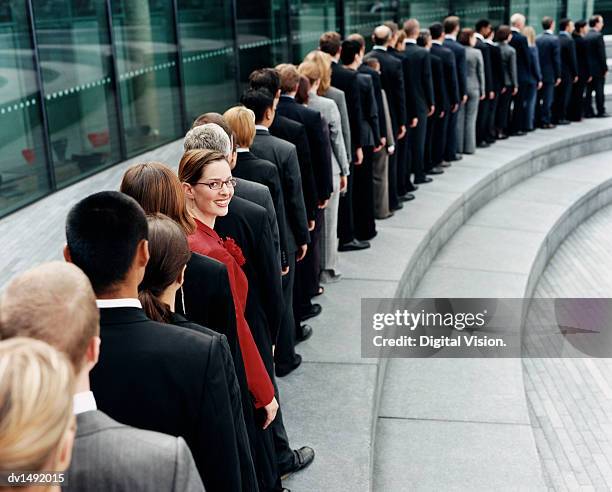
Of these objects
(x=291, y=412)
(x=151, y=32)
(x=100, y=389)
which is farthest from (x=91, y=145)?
(x=100, y=389)

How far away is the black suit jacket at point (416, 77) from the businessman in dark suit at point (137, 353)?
24.3 ft

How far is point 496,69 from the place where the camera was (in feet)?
38.9

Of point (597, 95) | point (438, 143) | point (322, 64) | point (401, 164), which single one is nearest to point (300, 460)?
point (322, 64)

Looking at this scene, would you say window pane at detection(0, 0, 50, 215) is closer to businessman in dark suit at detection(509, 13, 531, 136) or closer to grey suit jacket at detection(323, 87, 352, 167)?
grey suit jacket at detection(323, 87, 352, 167)

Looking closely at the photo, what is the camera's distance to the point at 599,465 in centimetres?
505

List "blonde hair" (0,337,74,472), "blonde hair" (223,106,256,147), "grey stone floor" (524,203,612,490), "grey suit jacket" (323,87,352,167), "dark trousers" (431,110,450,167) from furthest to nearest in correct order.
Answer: "dark trousers" (431,110,450,167) → "grey suit jacket" (323,87,352,167) → "grey stone floor" (524,203,612,490) → "blonde hair" (223,106,256,147) → "blonde hair" (0,337,74,472)

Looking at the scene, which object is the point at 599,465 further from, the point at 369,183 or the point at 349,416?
the point at 369,183

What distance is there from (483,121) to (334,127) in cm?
616

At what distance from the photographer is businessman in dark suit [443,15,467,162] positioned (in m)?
10.7

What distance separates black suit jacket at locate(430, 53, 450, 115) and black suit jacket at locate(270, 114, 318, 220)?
190 inches

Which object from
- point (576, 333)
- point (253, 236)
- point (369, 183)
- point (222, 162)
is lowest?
point (576, 333)

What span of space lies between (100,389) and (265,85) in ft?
10.8

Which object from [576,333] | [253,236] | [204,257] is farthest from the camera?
[576,333]

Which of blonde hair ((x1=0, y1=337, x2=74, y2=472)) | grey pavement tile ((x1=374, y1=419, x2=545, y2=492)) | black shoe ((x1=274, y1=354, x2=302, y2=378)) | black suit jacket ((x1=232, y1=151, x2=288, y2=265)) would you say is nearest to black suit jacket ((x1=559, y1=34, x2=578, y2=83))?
grey pavement tile ((x1=374, y1=419, x2=545, y2=492))
